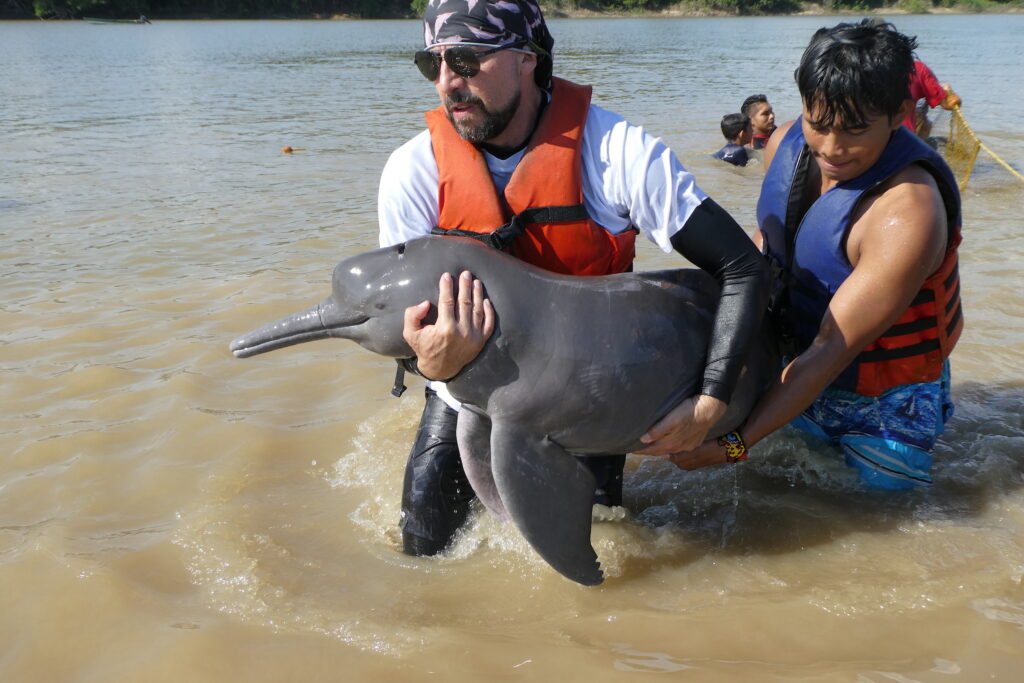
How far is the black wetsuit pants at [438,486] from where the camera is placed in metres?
4.59

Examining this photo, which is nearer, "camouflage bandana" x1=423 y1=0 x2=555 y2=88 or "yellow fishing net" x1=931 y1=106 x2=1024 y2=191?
"camouflage bandana" x1=423 y1=0 x2=555 y2=88

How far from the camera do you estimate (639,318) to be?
409 centimetres

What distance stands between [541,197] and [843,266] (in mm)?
1516

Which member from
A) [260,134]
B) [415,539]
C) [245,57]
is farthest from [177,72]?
[415,539]

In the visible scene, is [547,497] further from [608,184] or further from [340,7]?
[340,7]

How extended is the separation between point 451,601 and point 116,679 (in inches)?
56.5

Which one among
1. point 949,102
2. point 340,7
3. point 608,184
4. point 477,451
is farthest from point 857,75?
point 340,7

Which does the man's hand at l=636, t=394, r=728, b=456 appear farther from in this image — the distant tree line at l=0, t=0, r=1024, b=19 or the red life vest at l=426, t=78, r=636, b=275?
the distant tree line at l=0, t=0, r=1024, b=19

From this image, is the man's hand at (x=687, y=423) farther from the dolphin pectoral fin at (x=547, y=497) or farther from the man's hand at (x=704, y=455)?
the dolphin pectoral fin at (x=547, y=497)

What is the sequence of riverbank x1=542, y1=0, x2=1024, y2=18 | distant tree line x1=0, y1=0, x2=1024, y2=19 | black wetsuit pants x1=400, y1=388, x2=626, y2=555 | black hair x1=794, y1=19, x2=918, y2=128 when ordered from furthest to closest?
1. riverbank x1=542, y1=0, x2=1024, y2=18
2. distant tree line x1=0, y1=0, x2=1024, y2=19
3. black wetsuit pants x1=400, y1=388, x2=626, y2=555
4. black hair x1=794, y1=19, x2=918, y2=128

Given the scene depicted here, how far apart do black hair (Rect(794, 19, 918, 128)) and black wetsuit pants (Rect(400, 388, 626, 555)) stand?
198 centimetres

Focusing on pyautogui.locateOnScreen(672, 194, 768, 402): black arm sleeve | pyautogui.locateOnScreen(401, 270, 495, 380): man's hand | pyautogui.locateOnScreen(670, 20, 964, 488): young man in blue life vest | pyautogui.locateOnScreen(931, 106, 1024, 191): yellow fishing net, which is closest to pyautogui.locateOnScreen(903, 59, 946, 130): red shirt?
pyautogui.locateOnScreen(931, 106, 1024, 191): yellow fishing net

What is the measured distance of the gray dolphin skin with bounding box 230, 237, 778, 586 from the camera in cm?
389

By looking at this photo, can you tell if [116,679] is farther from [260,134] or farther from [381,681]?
[260,134]
